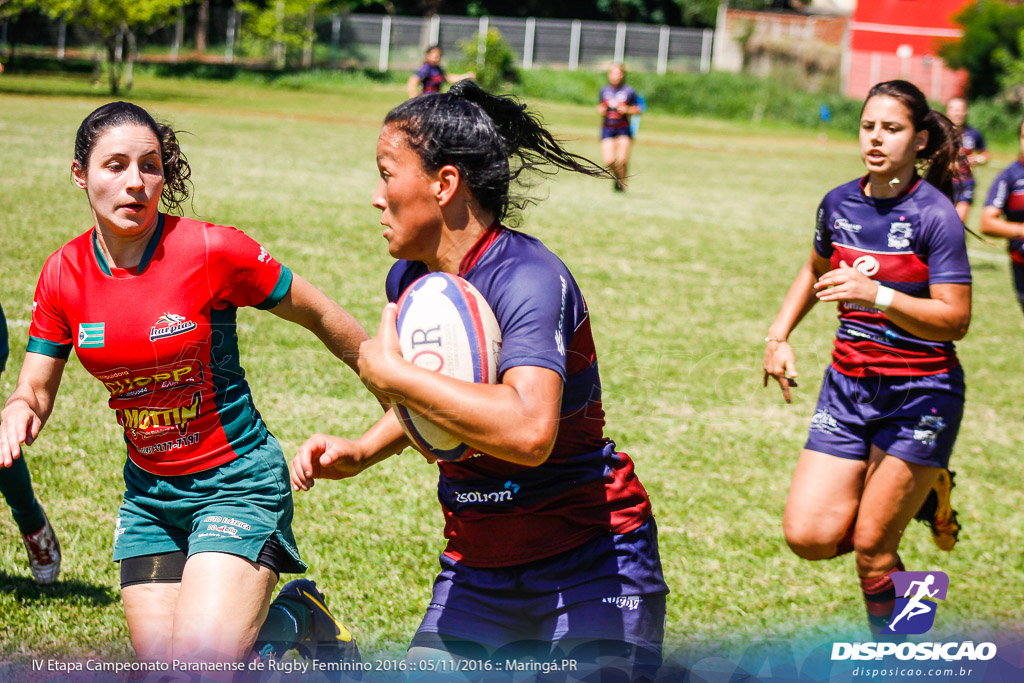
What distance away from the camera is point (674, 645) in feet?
13.8

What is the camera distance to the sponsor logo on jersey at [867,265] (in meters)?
4.29

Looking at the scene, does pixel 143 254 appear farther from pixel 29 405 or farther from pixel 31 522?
pixel 31 522

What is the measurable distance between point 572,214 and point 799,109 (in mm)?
32248

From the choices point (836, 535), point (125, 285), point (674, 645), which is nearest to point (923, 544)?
point (836, 535)

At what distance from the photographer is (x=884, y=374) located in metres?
4.29

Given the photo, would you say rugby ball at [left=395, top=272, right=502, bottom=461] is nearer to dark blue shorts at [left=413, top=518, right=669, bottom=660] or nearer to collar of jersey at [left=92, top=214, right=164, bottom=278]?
dark blue shorts at [left=413, top=518, right=669, bottom=660]

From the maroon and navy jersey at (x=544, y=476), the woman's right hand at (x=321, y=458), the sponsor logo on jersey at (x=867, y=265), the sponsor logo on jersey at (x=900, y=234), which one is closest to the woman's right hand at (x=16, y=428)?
the woman's right hand at (x=321, y=458)

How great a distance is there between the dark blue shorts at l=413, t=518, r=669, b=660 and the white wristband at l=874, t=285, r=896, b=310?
1.62 metres

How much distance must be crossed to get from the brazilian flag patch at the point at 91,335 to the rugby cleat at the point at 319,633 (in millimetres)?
1158

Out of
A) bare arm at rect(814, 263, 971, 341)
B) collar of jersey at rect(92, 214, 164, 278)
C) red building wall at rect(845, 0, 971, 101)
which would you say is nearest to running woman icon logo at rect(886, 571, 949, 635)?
bare arm at rect(814, 263, 971, 341)

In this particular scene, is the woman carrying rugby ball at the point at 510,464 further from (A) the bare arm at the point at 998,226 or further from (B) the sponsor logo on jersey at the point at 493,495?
(A) the bare arm at the point at 998,226

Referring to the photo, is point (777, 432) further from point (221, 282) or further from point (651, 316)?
point (221, 282)

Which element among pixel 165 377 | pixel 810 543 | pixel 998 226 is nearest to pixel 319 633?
pixel 165 377

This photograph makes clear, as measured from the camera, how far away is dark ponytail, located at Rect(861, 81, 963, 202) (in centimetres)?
430
